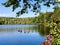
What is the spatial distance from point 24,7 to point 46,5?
30 centimetres

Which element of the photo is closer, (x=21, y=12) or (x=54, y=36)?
(x=21, y=12)

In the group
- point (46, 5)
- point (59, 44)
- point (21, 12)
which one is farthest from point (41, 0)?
point (59, 44)

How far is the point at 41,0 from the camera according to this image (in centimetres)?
287

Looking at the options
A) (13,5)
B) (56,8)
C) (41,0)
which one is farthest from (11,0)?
(56,8)

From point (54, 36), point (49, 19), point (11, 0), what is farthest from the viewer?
point (54, 36)

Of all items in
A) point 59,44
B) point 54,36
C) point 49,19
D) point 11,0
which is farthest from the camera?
point 54,36

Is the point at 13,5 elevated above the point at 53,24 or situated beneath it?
elevated above

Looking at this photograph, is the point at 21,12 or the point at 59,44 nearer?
the point at 21,12

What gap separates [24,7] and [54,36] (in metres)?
0.73

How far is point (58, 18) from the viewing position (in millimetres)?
2758

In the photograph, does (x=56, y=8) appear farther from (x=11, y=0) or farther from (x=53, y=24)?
(x=11, y=0)

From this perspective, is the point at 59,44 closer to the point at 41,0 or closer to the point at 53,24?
the point at 53,24

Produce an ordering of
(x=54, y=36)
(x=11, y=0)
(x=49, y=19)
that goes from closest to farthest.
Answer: (x=11, y=0) → (x=49, y=19) → (x=54, y=36)

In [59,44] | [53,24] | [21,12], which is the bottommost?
[59,44]
